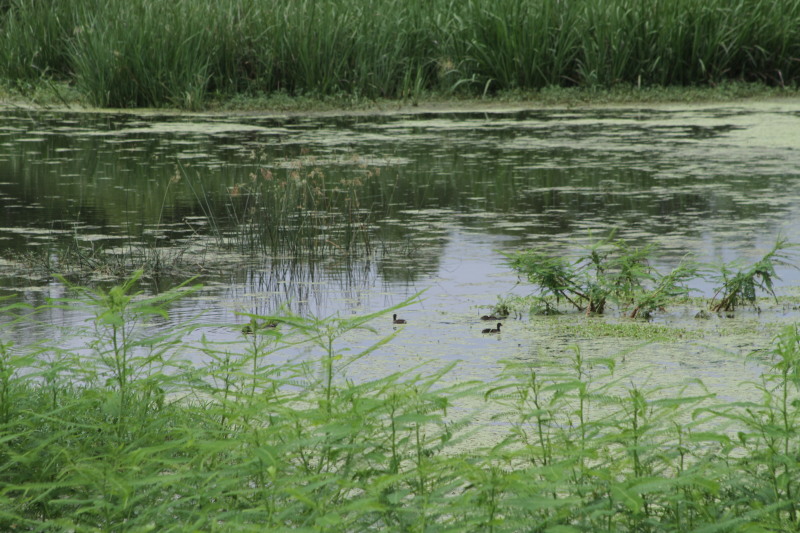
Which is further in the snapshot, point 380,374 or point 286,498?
point 380,374

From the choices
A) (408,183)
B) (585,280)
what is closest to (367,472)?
(585,280)

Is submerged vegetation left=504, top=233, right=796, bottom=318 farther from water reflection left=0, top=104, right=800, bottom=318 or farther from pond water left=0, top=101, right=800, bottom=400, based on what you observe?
water reflection left=0, top=104, right=800, bottom=318

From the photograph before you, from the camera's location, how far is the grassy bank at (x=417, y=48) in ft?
41.6

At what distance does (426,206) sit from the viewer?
721 cm

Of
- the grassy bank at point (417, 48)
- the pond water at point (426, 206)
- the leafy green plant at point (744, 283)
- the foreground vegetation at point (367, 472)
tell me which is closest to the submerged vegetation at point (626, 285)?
the leafy green plant at point (744, 283)

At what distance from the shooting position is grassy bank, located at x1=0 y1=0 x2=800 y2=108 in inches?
499

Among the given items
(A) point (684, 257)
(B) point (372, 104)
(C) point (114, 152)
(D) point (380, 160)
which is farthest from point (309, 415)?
(B) point (372, 104)

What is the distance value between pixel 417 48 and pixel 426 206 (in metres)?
6.84

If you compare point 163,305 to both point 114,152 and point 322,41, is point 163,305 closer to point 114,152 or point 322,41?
point 114,152

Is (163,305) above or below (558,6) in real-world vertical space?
below

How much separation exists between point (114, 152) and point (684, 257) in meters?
5.65

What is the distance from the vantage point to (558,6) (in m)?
13.6

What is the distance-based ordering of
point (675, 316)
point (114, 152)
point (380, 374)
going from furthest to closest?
point (114, 152), point (675, 316), point (380, 374)

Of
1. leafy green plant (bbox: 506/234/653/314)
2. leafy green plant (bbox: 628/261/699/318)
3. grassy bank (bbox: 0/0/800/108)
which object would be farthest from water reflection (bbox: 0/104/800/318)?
grassy bank (bbox: 0/0/800/108)
